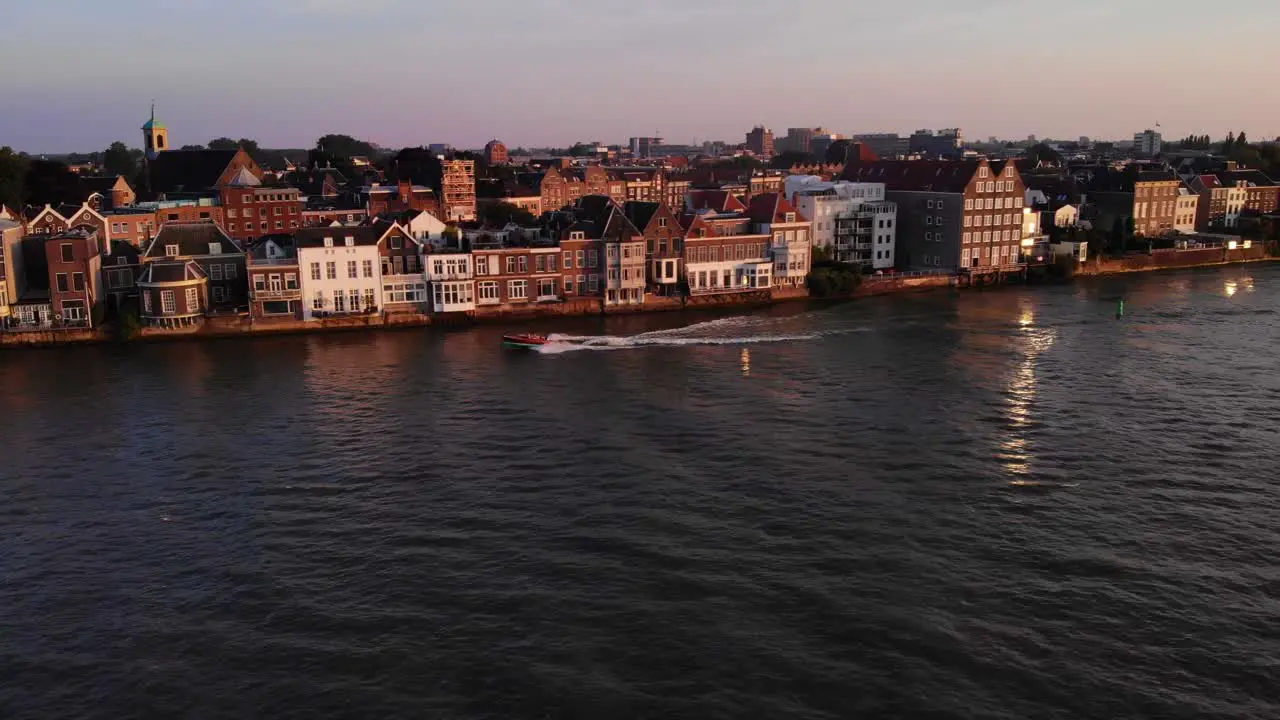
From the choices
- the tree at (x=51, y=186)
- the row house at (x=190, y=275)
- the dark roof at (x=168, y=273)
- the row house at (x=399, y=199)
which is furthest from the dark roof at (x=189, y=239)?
the tree at (x=51, y=186)

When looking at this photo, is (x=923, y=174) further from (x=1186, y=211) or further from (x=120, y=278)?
(x=120, y=278)

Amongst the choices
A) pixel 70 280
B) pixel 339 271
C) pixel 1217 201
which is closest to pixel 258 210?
pixel 339 271

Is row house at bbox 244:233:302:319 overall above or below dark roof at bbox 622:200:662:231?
below

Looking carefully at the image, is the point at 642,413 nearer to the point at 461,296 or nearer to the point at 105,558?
the point at 105,558

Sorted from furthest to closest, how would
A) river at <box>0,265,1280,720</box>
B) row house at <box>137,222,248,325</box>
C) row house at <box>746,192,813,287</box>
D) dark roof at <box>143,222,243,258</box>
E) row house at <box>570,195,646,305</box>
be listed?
row house at <box>746,192,813,287</box> < row house at <box>570,195,646,305</box> < dark roof at <box>143,222,243,258</box> < row house at <box>137,222,248,325</box> < river at <box>0,265,1280,720</box>

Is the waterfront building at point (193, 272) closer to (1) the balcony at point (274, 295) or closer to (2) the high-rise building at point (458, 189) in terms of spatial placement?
(1) the balcony at point (274, 295)

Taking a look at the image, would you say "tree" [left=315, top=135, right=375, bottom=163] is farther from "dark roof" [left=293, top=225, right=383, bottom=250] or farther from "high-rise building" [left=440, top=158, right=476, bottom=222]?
"dark roof" [left=293, top=225, right=383, bottom=250]

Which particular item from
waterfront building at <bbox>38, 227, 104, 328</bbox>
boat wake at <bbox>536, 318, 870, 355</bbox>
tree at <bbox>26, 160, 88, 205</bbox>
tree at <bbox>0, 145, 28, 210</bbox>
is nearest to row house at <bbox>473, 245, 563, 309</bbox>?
boat wake at <bbox>536, 318, 870, 355</bbox>
